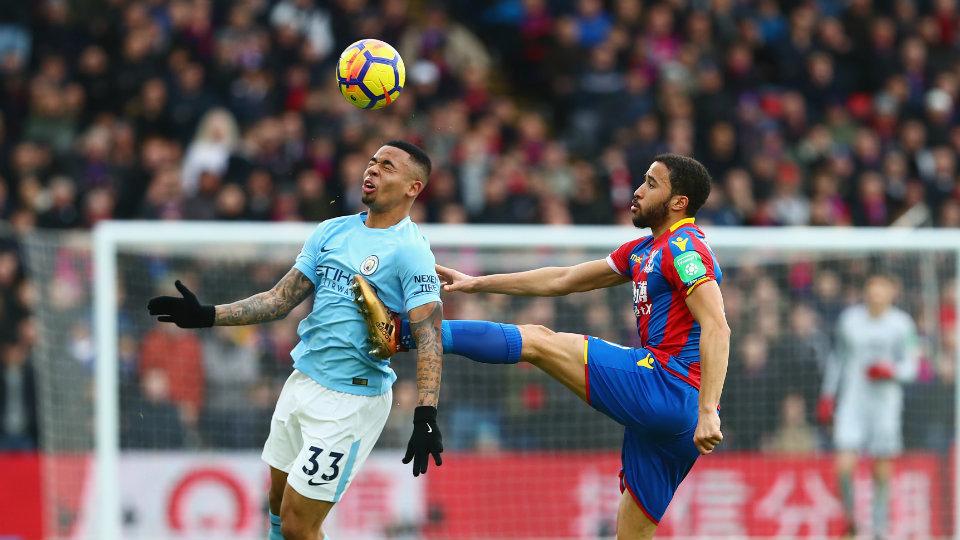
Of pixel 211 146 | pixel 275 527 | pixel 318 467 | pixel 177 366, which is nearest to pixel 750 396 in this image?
pixel 177 366

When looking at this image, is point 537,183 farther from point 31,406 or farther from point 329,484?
point 329,484

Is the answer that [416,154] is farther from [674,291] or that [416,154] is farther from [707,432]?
[707,432]

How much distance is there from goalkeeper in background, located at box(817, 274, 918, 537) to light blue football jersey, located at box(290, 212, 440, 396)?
22.2 feet

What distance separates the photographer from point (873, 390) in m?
13.6

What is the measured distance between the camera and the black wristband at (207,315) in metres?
7.73

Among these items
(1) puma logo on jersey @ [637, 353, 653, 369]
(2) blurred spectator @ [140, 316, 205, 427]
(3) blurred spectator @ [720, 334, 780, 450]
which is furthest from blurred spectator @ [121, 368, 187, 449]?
(1) puma logo on jersey @ [637, 353, 653, 369]

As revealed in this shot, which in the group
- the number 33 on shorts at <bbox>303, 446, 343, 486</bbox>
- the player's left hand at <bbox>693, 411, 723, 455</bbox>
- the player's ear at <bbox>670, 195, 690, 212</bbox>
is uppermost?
the player's ear at <bbox>670, 195, 690, 212</bbox>

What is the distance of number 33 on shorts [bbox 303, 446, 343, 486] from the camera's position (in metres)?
7.67

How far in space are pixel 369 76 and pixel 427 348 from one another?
1582 millimetres

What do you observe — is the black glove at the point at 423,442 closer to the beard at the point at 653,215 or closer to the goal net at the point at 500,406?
the beard at the point at 653,215

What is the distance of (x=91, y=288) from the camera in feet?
43.5

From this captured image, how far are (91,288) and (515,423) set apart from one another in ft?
12.8

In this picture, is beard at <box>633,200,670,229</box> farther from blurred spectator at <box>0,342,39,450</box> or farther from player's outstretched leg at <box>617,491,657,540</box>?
blurred spectator at <box>0,342,39,450</box>

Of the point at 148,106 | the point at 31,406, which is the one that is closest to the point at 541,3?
the point at 148,106
